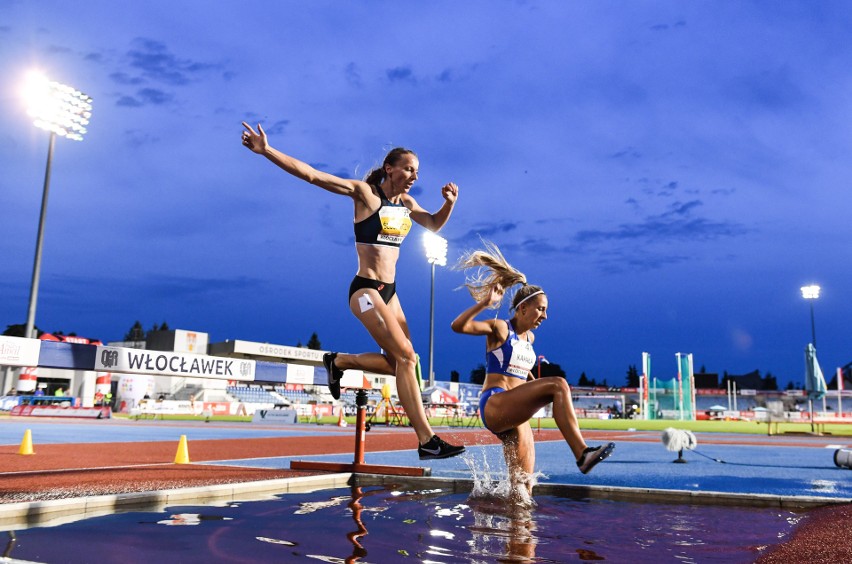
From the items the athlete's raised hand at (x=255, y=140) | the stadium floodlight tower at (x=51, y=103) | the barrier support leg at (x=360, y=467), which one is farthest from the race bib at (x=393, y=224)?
the stadium floodlight tower at (x=51, y=103)

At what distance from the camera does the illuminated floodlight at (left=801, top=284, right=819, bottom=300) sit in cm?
6127

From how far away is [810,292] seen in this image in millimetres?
61656

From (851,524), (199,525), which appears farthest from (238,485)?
(851,524)

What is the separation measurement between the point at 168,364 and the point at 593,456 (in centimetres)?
3008

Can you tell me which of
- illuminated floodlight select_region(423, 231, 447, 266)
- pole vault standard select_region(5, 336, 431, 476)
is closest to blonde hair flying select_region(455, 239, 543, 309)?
pole vault standard select_region(5, 336, 431, 476)

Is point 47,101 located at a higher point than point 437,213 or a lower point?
higher

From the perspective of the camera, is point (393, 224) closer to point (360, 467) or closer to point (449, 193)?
point (449, 193)

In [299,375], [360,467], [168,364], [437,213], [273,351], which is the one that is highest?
[273,351]

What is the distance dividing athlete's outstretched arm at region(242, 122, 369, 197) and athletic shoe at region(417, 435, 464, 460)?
1914 millimetres

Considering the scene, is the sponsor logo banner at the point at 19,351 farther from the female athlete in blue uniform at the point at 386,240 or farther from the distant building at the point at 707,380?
the distant building at the point at 707,380

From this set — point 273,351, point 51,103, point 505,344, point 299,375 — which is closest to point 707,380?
point 273,351

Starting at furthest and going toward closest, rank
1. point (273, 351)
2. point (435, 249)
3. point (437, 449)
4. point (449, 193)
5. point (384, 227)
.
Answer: point (273, 351) → point (435, 249) → point (449, 193) → point (384, 227) → point (437, 449)

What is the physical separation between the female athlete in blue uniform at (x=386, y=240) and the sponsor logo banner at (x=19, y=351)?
2524cm

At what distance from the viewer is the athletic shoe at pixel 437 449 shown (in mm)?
4773
